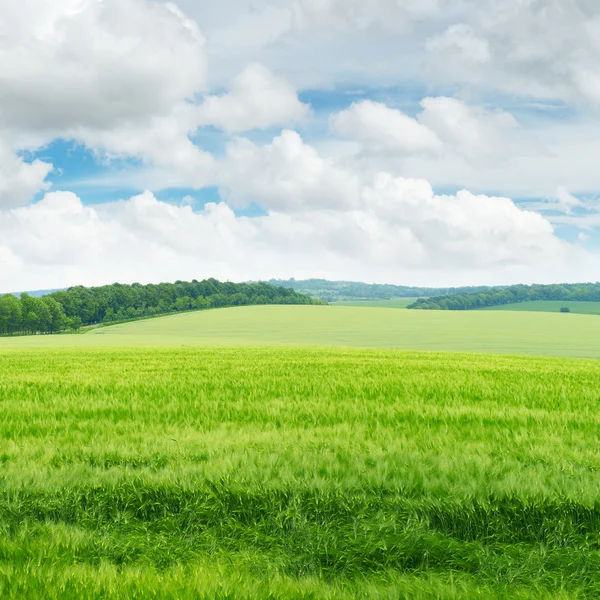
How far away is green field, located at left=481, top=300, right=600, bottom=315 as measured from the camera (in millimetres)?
140550

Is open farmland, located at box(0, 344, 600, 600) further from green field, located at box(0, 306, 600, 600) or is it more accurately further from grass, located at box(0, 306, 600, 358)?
grass, located at box(0, 306, 600, 358)

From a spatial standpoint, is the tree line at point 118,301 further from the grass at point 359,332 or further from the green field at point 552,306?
the green field at point 552,306

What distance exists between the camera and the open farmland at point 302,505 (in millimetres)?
4516

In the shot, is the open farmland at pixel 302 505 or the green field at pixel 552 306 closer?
the open farmland at pixel 302 505

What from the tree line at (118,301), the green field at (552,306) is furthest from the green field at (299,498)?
the green field at (552,306)

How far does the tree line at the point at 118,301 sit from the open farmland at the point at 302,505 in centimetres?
12141

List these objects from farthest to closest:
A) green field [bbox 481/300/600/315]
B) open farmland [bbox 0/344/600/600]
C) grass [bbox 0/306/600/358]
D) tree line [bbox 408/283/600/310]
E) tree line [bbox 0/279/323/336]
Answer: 1. tree line [bbox 408/283/600/310]
2. green field [bbox 481/300/600/315]
3. tree line [bbox 0/279/323/336]
4. grass [bbox 0/306/600/358]
5. open farmland [bbox 0/344/600/600]

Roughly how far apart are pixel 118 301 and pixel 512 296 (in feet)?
373

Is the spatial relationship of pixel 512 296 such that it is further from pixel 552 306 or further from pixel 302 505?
pixel 302 505

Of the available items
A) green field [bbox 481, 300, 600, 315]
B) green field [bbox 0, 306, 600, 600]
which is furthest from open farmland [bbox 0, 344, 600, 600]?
green field [bbox 481, 300, 600, 315]

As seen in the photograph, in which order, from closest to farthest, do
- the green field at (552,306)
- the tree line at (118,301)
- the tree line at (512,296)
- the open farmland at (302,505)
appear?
the open farmland at (302,505), the tree line at (118,301), the green field at (552,306), the tree line at (512,296)

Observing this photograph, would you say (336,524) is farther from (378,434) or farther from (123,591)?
(378,434)

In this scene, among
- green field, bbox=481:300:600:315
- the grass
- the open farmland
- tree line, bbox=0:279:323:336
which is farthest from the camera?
green field, bbox=481:300:600:315

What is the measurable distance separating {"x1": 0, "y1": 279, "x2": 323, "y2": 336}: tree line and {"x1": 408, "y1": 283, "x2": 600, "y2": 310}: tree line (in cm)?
4192
